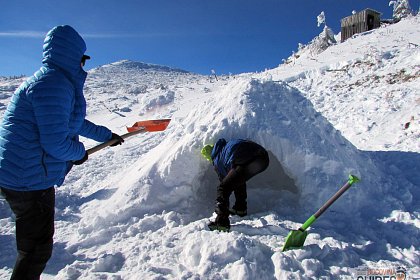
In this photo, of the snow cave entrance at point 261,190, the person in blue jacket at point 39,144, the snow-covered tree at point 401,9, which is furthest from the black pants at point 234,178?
the snow-covered tree at point 401,9

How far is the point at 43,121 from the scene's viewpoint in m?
2.07

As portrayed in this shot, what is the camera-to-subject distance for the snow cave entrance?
13.4ft

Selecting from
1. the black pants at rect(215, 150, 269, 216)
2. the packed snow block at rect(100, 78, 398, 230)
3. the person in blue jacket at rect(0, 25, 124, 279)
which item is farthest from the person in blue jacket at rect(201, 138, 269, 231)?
the person in blue jacket at rect(0, 25, 124, 279)

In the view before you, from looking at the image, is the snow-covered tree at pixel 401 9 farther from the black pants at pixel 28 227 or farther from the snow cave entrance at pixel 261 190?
the black pants at pixel 28 227

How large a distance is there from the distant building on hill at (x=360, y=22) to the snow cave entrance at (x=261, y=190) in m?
19.3

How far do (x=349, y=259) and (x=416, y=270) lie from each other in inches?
19.1

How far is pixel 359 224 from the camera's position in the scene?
134 inches

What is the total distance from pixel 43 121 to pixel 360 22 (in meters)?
22.6

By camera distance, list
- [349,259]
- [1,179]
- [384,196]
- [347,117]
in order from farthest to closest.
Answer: [347,117] < [384,196] < [349,259] < [1,179]

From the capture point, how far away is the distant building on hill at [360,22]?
20609 mm

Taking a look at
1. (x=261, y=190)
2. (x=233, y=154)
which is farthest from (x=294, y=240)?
(x=261, y=190)

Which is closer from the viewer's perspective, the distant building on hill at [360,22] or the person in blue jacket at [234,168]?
the person in blue jacket at [234,168]

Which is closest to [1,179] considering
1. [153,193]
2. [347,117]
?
[153,193]

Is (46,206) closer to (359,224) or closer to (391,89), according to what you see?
(359,224)
